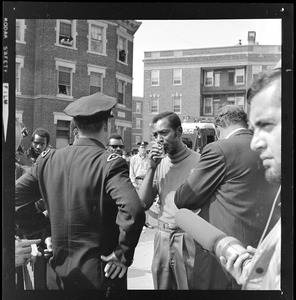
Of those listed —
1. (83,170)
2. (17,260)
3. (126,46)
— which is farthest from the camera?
(126,46)

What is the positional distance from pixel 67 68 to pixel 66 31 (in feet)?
0.86

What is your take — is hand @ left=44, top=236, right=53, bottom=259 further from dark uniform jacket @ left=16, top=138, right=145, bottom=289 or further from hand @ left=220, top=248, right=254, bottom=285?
hand @ left=220, top=248, right=254, bottom=285

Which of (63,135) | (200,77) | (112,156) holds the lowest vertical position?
(112,156)

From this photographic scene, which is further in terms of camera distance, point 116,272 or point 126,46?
point 126,46

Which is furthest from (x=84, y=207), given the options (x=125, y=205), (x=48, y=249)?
(x=48, y=249)

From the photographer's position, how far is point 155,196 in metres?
2.31

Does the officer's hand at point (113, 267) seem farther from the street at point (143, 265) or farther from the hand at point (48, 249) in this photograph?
the hand at point (48, 249)

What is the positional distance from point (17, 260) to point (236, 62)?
199 cm

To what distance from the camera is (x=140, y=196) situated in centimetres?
226

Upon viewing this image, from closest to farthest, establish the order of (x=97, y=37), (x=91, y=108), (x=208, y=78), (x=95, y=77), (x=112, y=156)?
(x=112, y=156)
(x=91, y=108)
(x=97, y=37)
(x=95, y=77)
(x=208, y=78)

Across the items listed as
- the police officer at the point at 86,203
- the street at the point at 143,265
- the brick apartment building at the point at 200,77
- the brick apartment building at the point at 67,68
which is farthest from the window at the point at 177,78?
the street at the point at 143,265

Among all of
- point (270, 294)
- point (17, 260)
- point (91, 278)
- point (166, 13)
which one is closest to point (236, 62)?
point (166, 13)

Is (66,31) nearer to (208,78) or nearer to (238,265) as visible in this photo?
(208,78)

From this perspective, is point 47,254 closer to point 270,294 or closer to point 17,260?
point 17,260
